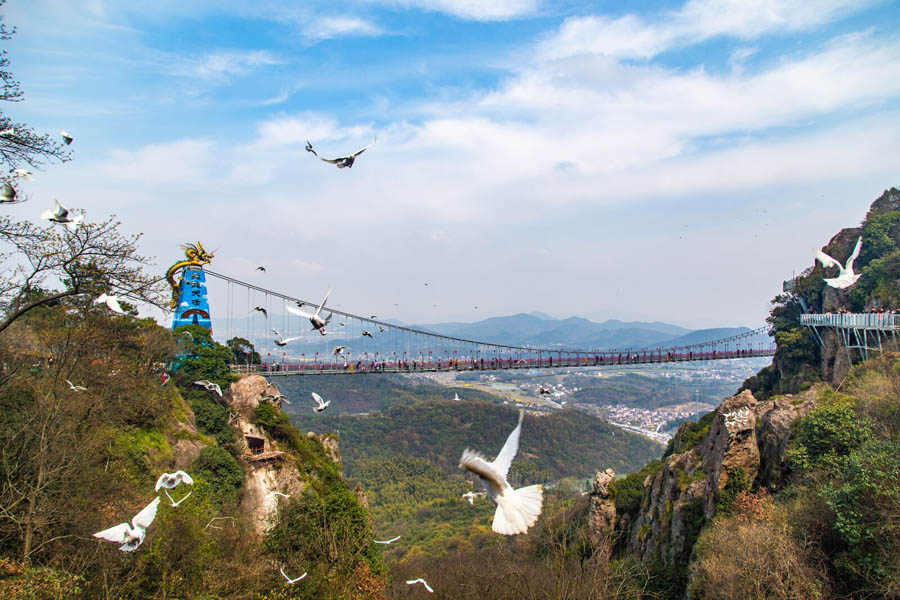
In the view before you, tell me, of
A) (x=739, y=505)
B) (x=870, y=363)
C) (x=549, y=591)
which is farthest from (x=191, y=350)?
(x=870, y=363)

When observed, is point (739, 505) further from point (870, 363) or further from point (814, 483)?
point (870, 363)

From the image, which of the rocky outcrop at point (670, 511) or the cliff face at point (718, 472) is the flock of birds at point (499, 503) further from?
the rocky outcrop at point (670, 511)

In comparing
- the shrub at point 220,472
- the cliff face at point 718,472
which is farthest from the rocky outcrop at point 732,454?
the shrub at point 220,472

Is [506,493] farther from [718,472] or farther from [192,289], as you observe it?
[192,289]

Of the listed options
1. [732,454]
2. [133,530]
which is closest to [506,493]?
[133,530]

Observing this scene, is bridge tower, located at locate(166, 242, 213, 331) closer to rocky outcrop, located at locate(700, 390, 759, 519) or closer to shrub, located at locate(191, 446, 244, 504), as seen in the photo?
shrub, located at locate(191, 446, 244, 504)

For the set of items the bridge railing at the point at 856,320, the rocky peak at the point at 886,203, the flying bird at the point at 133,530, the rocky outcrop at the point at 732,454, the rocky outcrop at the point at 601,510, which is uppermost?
the rocky peak at the point at 886,203

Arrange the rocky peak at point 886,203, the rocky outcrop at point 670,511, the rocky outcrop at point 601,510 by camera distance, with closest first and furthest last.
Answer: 1. the rocky outcrop at point 670,511
2. the rocky outcrop at point 601,510
3. the rocky peak at point 886,203
